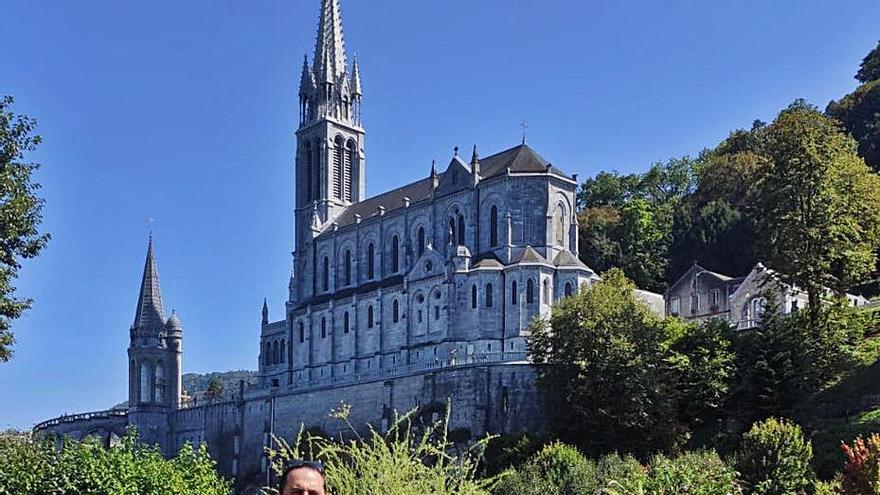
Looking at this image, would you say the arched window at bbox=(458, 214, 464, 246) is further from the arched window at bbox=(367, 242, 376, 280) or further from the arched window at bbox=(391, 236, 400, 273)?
the arched window at bbox=(367, 242, 376, 280)

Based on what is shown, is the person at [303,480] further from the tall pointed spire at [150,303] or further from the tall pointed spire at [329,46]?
the tall pointed spire at [150,303]

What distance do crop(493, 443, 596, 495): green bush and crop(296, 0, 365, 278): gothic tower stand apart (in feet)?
131

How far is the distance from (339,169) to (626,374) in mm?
40728

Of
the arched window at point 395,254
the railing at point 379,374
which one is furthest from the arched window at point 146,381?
the arched window at point 395,254

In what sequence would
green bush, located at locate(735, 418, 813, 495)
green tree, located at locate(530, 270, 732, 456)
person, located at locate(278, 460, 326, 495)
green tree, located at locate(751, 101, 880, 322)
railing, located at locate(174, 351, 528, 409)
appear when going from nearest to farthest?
person, located at locate(278, 460, 326, 495)
green bush, located at locate(735, 418, 813, 495)
green tree, located at locate(751, 101, 880, 322)
green tree, located at locate(530, 270, 732, 456)
railing, located at locate(174, 351, 528, 409)

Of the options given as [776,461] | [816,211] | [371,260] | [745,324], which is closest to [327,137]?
[371,260]

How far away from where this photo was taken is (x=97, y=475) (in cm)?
2386

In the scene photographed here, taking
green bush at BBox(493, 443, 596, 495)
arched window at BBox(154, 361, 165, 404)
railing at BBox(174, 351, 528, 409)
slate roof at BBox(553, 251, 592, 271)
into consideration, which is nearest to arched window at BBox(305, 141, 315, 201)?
railing at BBox(174, 351, 528, 409)

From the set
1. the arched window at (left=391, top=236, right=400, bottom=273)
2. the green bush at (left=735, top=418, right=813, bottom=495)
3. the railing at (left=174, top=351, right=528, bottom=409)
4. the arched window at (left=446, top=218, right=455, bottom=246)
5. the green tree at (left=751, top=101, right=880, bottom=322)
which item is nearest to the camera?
the green bush at (left=735, top=418, right=813, bottom=495)

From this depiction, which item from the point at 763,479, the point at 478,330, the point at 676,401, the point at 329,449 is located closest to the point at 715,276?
the point at 478,330

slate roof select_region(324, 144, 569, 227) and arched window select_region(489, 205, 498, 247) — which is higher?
slate roof select_region(324, 144, 569, 227)

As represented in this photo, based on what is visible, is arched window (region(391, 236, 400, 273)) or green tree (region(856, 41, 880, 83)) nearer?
arched window (region(391, 236, 400, 273))

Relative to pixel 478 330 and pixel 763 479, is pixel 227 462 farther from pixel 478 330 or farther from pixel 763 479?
pixel 763 479

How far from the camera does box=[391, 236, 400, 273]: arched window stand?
7219cm
